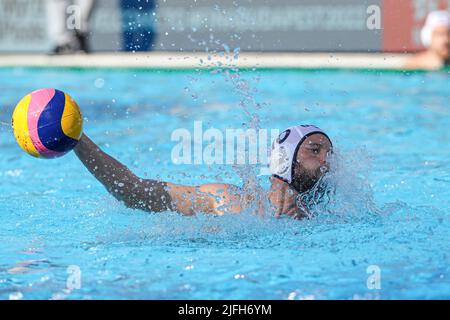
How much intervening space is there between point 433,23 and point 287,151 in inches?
226

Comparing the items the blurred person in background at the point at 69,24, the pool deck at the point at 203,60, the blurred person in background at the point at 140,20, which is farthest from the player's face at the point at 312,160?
the blurred person in background at the point at 69,24

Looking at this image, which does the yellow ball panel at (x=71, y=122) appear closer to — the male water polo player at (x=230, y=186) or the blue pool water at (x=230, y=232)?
the male water polo player at (x=230, y=186)

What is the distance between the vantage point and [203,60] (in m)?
9.07

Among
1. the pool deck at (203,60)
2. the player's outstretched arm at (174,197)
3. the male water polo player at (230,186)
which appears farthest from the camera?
the pool deck at (203,60)

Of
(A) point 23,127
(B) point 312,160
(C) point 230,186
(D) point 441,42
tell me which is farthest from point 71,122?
(D) point 441,42

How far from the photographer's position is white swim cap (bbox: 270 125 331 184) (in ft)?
11.1

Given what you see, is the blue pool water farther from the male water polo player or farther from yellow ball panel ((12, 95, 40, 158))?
yellow ball panel ((12, 95, 40, 158))

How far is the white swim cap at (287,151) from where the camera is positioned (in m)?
3.38

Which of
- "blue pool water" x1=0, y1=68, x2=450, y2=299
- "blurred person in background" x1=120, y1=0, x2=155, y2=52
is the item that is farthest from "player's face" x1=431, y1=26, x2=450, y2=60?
"blurred person in background" x1=120, y1=0, x2=155, y2=52

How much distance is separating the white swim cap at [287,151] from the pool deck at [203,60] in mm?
5427

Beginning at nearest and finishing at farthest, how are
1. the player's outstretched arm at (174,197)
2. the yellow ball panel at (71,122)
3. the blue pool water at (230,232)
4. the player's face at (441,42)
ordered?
the blue pool water at (230,232), the yellow ball panel at (71,122), the player's outstretched arm at (174,197), the player's face at (441,42)

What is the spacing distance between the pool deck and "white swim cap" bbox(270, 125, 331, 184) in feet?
17.8

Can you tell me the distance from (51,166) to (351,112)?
2.74 metres
